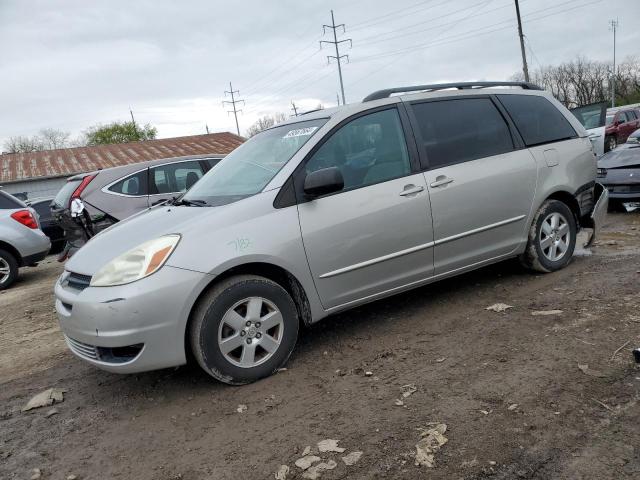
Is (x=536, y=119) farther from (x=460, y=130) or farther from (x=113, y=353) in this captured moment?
(x=113, y=353)

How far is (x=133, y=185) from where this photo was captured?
776cm

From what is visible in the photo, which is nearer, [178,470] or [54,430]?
[178,470]

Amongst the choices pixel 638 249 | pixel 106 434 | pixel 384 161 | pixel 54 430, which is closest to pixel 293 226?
pixel 384 161

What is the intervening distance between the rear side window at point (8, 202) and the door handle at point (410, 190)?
24.6ft

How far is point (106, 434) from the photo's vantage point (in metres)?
3.12

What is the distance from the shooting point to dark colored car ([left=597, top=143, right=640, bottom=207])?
8.26 m

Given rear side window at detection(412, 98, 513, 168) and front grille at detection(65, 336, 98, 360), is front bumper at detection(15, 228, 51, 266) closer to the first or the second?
front grille at detection(65, 336, 98, 360)

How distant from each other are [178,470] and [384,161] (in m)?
2.60

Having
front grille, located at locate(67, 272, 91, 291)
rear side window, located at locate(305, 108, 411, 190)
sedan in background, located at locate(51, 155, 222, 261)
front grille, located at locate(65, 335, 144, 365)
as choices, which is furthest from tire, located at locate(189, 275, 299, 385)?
sedan in background, located at locate(51, 155, 222, 261)

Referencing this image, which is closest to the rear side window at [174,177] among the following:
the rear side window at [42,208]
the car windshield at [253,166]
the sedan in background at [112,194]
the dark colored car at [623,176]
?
the sedan in background at [112,194]

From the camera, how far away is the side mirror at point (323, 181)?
3.57 meters

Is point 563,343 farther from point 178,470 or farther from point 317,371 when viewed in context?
point 178,470

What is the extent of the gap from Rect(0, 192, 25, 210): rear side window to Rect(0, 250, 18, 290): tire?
75cm

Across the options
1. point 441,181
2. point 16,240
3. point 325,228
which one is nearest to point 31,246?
point 16,240
